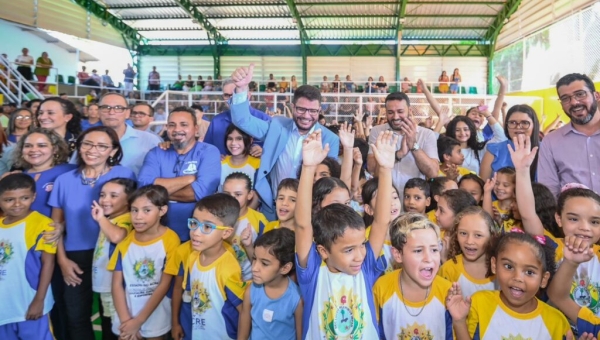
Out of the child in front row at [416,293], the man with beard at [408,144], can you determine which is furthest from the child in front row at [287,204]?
the man with beard at [408,144]

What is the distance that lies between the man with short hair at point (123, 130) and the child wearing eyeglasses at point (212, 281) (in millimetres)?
1467

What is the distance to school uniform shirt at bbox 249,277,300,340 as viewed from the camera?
2.53m

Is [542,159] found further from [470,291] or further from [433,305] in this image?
[433,305]

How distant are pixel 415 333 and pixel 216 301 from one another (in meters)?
1.28

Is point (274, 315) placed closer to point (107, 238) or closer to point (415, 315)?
point (415, 315)

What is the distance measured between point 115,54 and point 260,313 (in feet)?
77.6

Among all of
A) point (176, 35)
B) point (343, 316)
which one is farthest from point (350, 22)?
point (343, 316)

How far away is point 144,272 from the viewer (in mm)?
2994

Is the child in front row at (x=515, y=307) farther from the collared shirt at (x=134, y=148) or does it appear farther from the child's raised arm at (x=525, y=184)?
the collared shirt at (x=134, y=148)

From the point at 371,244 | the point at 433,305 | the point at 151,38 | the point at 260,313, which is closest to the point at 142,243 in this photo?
the point at 260,313

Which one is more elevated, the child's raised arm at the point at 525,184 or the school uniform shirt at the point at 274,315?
the child's raised arm at the point at 525,184

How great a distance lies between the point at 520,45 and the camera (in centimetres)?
1811

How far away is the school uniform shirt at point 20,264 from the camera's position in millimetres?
3023

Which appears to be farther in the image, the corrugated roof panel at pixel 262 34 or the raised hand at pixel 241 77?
the corrugated roof panel at pixel 262 34
